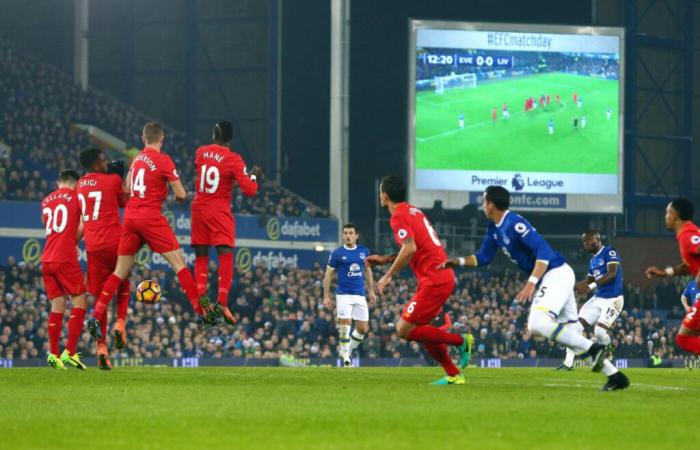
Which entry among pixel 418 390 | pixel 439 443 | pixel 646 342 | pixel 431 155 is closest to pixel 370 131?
pixel 431 155

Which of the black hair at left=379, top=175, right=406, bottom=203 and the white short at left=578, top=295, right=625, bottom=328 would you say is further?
the white short at left=578, top=295, right=625, bottom=328

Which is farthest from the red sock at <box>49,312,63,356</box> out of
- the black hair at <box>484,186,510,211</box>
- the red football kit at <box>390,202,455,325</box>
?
the black hair at <box>484,186,510,211</box>

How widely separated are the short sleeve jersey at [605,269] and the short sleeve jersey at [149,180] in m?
9.41

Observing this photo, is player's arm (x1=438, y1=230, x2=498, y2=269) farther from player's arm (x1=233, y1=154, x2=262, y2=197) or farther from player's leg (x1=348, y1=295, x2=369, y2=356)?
player's leg (x1=348, y1=295, x2=369, y2=356)

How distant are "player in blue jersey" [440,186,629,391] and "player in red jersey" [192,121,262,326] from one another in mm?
4056

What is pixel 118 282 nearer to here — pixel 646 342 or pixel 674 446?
pixel 674 446

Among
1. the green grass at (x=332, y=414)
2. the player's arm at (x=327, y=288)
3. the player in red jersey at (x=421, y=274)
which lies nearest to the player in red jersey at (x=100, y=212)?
the green grass at (x=332, y=414)

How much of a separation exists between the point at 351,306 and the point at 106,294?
30.3 feet

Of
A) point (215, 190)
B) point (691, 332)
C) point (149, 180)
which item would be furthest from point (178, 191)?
point (691, 332)

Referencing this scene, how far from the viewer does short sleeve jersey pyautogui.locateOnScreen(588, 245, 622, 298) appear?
24812 mm

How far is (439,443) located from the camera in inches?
393

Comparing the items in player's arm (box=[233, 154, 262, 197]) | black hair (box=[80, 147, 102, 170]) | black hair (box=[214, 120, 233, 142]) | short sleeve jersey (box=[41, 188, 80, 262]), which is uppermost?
black hair (box=[214, 120, 233, 142])

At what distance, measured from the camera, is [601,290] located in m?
25.7

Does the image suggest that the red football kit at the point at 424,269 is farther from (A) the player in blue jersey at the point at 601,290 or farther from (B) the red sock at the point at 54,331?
(A) the player in blue jersey at the point at 601,290
